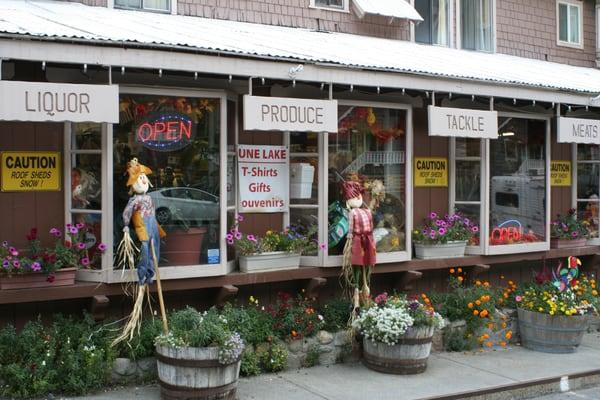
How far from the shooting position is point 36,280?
656 cm

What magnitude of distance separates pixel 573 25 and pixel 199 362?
10.0 metres

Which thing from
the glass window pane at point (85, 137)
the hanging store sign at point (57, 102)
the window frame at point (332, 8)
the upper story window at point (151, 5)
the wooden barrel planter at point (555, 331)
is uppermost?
the window frame at point (332, 8)

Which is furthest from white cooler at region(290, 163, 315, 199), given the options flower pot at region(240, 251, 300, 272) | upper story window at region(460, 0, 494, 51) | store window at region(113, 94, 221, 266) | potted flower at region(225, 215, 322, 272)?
upper story window at region(460, 0, 494, 51)

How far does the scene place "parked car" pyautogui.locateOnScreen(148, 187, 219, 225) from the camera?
7.30 meters

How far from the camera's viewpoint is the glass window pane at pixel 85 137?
7012 mm

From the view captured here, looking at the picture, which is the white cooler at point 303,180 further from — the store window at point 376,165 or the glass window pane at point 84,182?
the glass window pane at point 84,182

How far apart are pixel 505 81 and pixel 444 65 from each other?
0.81m

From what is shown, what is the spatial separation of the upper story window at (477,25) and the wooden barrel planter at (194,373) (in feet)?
24.3

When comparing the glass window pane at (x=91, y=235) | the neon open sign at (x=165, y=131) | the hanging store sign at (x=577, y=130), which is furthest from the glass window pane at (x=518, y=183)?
the glass window pane at (x=91, y=235)

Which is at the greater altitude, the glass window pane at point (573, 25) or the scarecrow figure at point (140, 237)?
the glass window pane at point (573, 25)

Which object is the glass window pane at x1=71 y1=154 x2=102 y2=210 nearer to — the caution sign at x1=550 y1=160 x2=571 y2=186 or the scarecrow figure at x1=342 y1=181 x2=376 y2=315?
the scarecrow figure at x1=342 y1=181 x2=376 y2=315

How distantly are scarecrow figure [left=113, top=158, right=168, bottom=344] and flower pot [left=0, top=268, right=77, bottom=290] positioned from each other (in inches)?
20.8

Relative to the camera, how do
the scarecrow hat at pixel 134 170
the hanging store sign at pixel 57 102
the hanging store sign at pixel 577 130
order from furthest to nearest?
the hanging store sign at pixel 577 130 → the scarecrow hat at pixel 134 170 → the hanging store sign at pixel 57 102

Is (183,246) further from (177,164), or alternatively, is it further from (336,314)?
→ (336,314)
